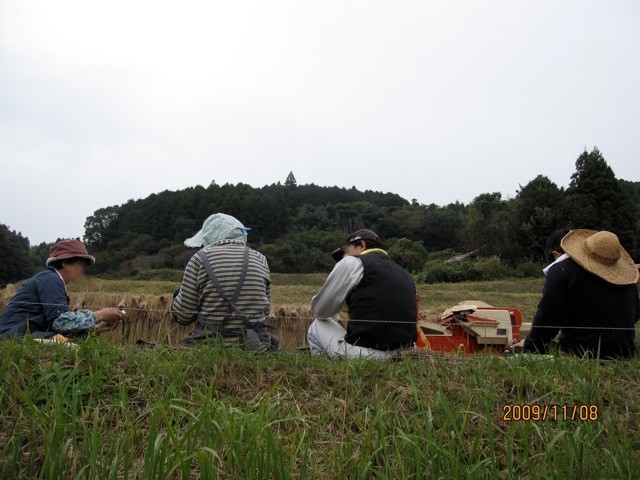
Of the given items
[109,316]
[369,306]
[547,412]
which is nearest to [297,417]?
[547,412]

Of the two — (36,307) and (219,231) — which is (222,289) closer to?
(219,231)

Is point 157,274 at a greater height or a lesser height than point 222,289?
lesser

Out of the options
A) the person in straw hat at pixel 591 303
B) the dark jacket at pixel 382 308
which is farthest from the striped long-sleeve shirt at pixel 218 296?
the person in straw hat at pixel 591 303

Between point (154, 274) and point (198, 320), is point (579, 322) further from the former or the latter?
point (154, 274)

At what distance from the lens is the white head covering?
392cm

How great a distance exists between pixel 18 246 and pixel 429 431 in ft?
91.7

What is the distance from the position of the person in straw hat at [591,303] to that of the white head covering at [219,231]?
7.28 feet

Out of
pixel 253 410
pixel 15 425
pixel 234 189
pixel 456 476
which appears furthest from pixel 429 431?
pixel 234 189

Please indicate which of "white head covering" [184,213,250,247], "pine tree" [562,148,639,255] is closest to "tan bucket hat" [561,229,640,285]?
"white head covering" [184,213,250,247]

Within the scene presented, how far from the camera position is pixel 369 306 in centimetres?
354

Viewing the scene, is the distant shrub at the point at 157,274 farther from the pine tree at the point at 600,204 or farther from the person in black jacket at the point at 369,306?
the person in black jacket at the point at 369,306

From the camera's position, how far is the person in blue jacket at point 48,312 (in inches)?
140

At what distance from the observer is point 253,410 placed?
7.64 feet

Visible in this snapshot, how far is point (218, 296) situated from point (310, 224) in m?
48.7
